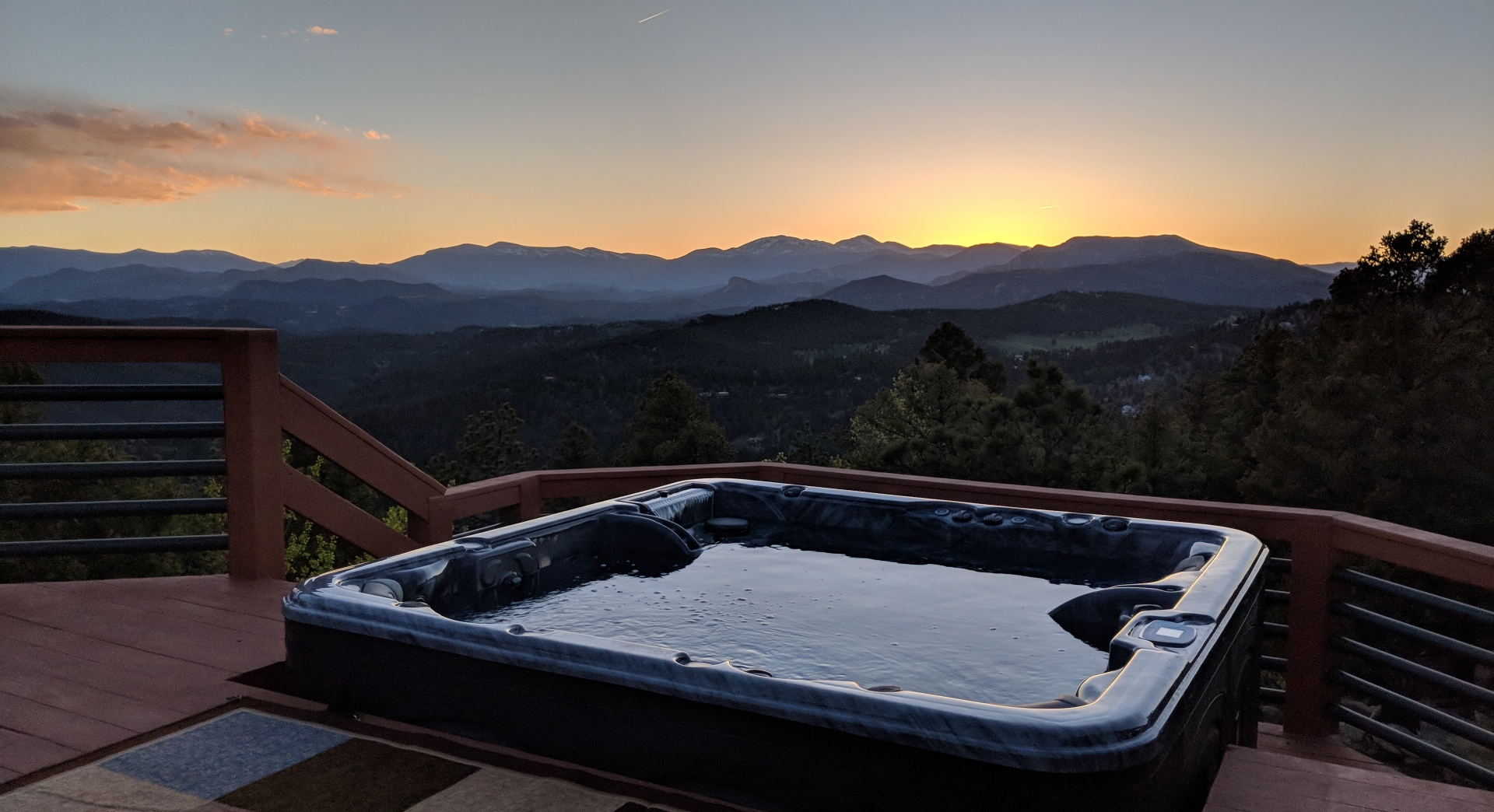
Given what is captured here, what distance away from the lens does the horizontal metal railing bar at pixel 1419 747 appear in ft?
6.07

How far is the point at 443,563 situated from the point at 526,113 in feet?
33.7

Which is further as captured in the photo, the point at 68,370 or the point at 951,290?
the point at 951,290

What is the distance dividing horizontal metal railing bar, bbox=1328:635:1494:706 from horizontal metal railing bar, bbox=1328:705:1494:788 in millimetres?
136

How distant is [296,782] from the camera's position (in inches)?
54.6

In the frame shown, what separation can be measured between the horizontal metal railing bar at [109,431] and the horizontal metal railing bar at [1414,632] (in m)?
3.05

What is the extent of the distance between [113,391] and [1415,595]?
3.27 meters

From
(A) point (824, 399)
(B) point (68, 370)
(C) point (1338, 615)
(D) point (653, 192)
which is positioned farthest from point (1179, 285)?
(C) point (1338, 615)

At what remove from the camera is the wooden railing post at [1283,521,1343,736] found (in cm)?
222

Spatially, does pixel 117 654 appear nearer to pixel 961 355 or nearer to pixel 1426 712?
pixel 1426 712

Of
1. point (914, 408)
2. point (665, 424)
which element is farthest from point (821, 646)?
point (665, 424)

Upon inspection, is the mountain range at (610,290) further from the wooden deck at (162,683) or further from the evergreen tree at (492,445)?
the wooden deck at (162,683)

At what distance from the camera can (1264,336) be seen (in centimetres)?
2003

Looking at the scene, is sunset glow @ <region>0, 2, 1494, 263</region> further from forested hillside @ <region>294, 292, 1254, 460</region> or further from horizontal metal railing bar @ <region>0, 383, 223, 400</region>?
forested hillside @ <region>294, 292, 1254, 460</region>

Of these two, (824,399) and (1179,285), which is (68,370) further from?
(1179,285)
